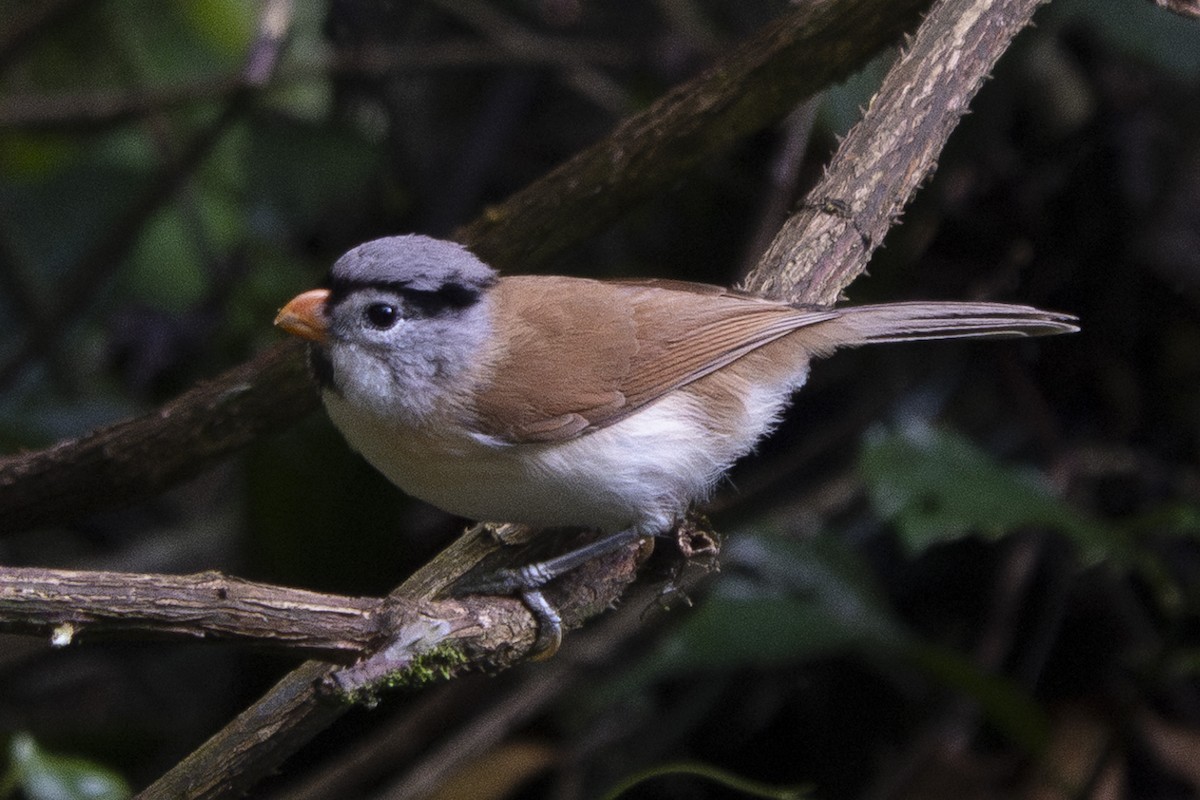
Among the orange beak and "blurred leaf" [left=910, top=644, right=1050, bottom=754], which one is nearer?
the orange beak

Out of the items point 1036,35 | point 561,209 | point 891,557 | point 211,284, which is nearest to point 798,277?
point 561,209

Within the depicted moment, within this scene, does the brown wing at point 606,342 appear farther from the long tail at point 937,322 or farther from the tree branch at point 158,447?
the tree branch at point 158,447

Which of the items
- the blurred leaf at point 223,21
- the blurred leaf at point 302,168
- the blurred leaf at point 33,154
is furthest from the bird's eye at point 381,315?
the blurred leaf at point 33,154

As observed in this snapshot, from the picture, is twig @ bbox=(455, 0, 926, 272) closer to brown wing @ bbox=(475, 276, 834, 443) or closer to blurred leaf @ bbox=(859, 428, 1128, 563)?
brown wing @ bbox=(475, 276, 834, 443)

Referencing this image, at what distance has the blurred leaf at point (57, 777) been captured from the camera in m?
2.47

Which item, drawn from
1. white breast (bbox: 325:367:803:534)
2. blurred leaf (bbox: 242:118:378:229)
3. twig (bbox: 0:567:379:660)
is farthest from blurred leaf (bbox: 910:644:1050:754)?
blurred leaf (bbox: 242:118:378:229)

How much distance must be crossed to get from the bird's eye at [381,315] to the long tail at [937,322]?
1.02 m

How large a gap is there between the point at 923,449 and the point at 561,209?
128 cm

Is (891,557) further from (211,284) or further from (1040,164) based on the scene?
(211,284)

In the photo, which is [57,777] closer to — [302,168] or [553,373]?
[553,373]

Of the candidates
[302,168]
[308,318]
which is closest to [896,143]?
[308,318]

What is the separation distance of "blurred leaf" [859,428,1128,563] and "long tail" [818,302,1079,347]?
481 mm

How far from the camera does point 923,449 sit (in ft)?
11.4

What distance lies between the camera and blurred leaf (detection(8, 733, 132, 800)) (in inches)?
97.3
